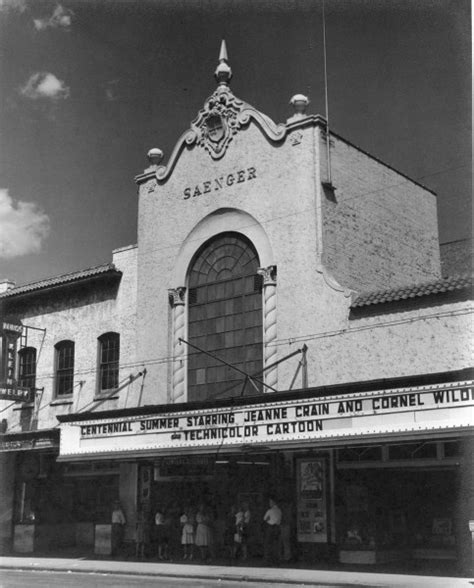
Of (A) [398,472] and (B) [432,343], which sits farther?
(A) [398,472]

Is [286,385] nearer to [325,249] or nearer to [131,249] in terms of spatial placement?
[325,249]

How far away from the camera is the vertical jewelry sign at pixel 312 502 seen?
21391mm

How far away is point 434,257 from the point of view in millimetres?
27062

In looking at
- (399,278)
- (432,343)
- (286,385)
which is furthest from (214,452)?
(399,278)

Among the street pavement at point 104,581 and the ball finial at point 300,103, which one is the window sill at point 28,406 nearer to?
the street pavement at point 104,581

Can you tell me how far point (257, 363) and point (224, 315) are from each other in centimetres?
A: 195

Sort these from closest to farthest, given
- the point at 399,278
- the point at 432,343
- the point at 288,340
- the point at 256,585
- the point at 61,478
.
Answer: the point at 256,585, the point at 432,343, the point at 288,340, the point at 399,278, the point at 61,478

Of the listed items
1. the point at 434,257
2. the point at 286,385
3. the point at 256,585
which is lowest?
the point at 256,585

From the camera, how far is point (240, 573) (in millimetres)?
19484

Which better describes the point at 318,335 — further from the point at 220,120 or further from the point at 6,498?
the point at 6,498

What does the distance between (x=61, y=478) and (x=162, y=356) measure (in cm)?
658

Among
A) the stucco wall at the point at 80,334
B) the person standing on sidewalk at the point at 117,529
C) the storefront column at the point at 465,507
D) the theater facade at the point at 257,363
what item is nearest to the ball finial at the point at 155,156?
the theater facade at the point at 257,363

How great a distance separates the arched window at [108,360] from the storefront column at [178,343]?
268 centimetres

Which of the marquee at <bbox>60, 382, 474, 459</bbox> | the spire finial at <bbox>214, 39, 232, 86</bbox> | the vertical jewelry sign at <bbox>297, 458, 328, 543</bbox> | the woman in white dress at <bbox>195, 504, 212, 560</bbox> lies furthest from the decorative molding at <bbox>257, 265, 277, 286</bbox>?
the woman in white dress at <bbox>195, 504, 212, 560</bbox>
